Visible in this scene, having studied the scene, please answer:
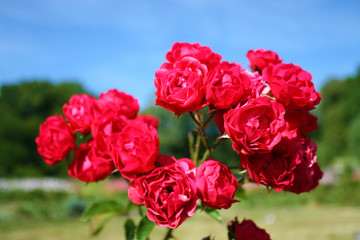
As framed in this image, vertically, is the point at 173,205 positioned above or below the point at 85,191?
above

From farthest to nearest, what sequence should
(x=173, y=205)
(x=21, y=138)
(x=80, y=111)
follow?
1. (x=21, y=138)
2. (x=80, y=111)
3. (x=173, y=205)

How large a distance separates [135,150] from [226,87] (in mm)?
342

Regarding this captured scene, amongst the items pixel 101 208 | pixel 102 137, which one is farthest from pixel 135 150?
pixel 101 208

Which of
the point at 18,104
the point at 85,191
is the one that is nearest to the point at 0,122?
the point at 18,104

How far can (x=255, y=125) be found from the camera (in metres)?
1.08

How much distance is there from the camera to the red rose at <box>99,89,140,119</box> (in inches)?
57.4

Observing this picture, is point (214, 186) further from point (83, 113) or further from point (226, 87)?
point (83, 113)

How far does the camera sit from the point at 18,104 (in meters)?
25.0

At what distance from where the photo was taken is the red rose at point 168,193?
3.57 ft

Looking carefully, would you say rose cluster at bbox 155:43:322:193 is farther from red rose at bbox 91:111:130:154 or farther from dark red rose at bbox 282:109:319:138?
red rose at bbox 91:111:130:154

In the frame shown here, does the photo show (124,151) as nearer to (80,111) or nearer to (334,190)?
(80,111)

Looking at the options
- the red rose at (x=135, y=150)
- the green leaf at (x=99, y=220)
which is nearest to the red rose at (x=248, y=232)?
the red rose at (x=135, y=150)

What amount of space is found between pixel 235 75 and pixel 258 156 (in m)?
0.27

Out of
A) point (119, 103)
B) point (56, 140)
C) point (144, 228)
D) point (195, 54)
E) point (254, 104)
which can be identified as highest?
point (195, 54)
